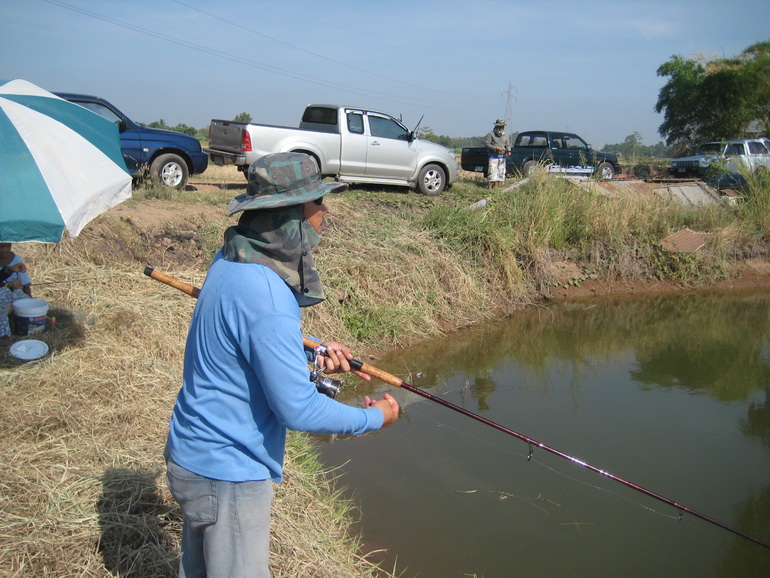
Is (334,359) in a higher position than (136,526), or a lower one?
higher

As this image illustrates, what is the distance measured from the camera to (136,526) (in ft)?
10.8

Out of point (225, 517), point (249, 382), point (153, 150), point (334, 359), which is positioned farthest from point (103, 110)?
point (225, 517)

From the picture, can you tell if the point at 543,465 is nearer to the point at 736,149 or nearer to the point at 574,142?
the point at 574,142

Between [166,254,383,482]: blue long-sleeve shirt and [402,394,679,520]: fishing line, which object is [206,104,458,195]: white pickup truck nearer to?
[402,394,679,520]: fishing line

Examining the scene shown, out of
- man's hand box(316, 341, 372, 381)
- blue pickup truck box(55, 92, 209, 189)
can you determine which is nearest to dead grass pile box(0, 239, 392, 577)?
man's hand box(316, 341, 372, 381)

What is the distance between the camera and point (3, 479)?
3.43 meters

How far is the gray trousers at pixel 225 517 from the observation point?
2059mm

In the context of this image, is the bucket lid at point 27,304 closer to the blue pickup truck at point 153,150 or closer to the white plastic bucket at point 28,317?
the white plastic bucket at point 28,317

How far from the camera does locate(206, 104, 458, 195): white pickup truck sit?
11.1 meters

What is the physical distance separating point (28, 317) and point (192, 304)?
1.67 meters

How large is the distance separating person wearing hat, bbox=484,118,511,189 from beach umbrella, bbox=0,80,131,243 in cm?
998

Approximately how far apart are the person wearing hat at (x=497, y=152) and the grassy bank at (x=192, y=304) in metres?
0.95

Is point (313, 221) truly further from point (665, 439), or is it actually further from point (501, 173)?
point (501, 173)

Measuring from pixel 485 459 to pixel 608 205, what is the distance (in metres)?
7.40
